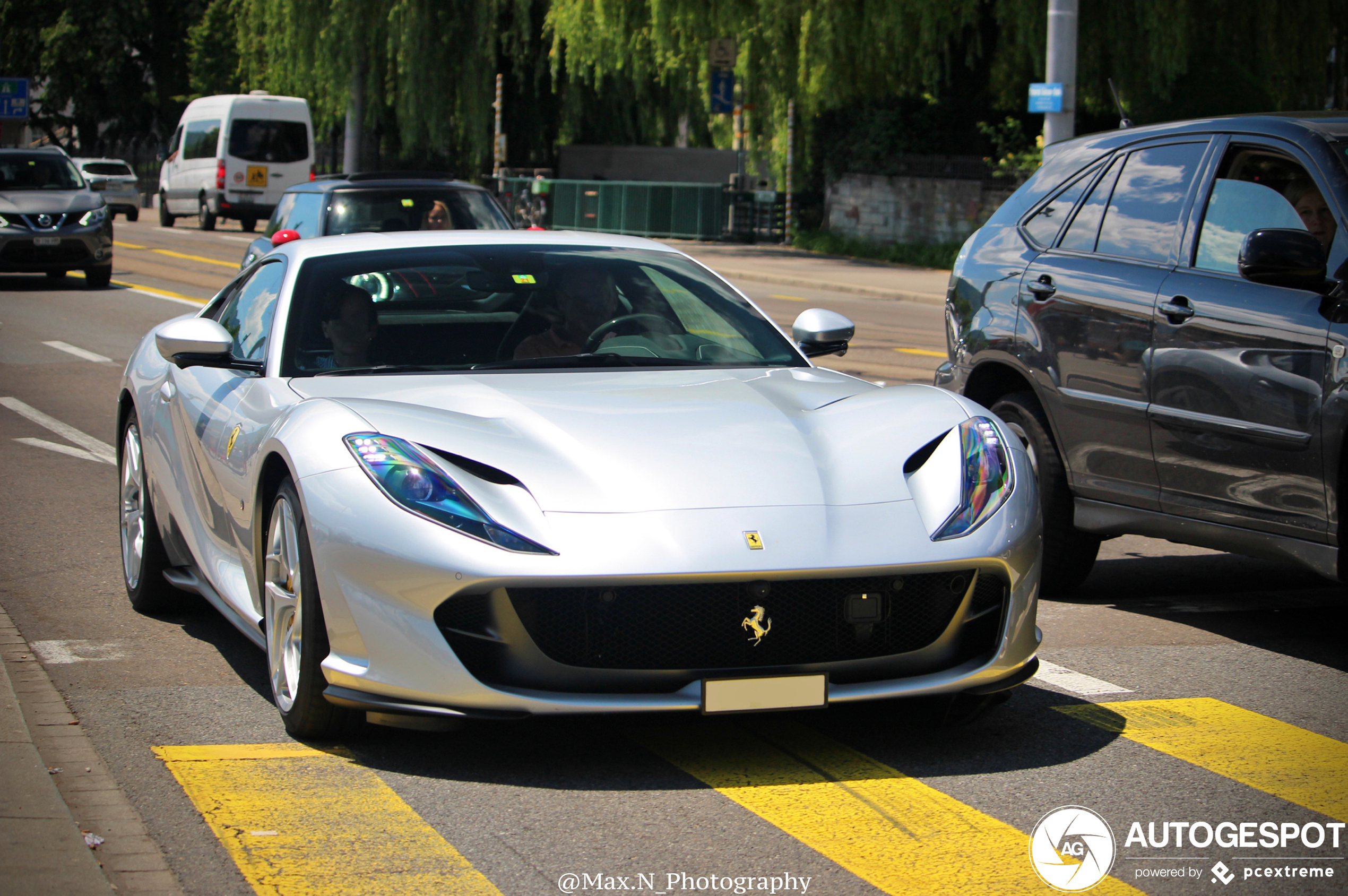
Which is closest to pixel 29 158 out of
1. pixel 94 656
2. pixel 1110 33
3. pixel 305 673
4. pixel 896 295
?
pixel 896 295

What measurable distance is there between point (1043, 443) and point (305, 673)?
335 cm

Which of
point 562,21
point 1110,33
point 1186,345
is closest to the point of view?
point 1186,345

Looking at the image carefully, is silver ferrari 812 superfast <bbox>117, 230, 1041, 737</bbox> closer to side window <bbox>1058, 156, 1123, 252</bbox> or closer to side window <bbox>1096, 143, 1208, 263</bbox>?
side window <bbox>1096, 143, 1208, 263</bbox>

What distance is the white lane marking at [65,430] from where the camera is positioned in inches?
408

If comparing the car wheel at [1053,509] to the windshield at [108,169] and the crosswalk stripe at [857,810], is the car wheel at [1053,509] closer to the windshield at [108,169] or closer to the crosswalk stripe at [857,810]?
the crosswalk stripe at [857,810]

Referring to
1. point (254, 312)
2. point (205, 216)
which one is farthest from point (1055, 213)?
point (205, 216)

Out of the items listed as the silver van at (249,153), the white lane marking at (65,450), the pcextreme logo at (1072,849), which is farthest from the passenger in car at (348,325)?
the silver van at (249,153)

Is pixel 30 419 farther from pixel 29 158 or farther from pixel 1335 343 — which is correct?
pixel 29 158

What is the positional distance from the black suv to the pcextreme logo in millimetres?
11241

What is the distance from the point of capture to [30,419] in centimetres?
1178

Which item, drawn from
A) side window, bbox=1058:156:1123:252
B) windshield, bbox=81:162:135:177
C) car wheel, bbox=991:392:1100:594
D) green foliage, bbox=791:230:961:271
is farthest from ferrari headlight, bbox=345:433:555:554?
windshield, bbox=81:162:135:177

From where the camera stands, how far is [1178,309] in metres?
5.99

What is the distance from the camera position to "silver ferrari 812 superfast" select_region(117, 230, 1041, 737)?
4133mm

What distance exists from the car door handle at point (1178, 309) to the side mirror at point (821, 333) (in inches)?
44.6
